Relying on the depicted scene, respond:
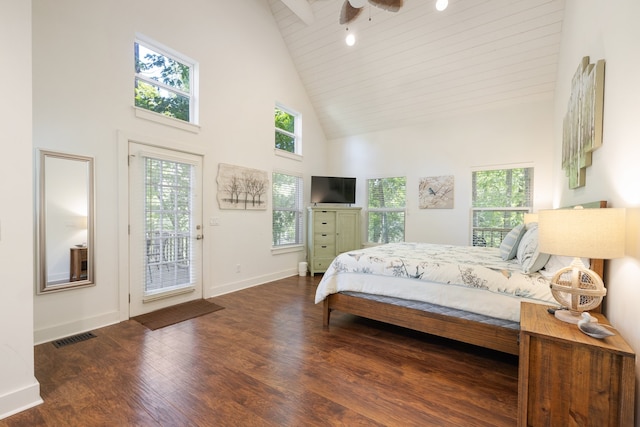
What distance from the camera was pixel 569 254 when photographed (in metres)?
1.41

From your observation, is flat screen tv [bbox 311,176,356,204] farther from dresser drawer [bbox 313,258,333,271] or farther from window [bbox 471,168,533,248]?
window [bbox 471,168,533,248]

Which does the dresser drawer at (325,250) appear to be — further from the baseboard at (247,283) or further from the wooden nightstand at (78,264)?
the wooden nightstand at (78,264)

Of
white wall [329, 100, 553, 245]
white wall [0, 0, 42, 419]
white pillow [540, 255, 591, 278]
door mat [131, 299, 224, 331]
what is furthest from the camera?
white wall [329, 100, 553, 245]

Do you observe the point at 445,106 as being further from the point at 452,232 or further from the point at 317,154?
the point at 317,154

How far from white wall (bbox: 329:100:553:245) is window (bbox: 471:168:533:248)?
0.12 m

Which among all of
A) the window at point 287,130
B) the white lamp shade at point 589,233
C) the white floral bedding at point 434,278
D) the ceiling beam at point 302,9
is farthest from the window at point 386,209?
the white lamp shade at point 589,233

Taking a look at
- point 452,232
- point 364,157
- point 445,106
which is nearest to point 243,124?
point 364,157

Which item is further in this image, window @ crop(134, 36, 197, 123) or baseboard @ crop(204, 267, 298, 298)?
baseboard @ crop(204, 267, 298, 298)

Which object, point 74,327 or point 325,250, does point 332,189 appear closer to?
point 325,250

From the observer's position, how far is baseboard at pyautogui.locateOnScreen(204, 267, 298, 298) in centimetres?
411

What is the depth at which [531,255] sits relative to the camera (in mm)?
2324

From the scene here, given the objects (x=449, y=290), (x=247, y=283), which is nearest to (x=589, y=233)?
(x=449, y=290)

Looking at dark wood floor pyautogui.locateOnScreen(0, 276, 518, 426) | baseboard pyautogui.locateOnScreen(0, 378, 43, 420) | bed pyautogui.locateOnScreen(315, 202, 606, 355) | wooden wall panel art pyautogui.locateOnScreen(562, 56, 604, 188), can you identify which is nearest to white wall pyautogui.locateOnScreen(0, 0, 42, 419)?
baseboard pyautogui.locateOnScreen(0, 378, 43, 420)

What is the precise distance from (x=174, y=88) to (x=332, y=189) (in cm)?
316
